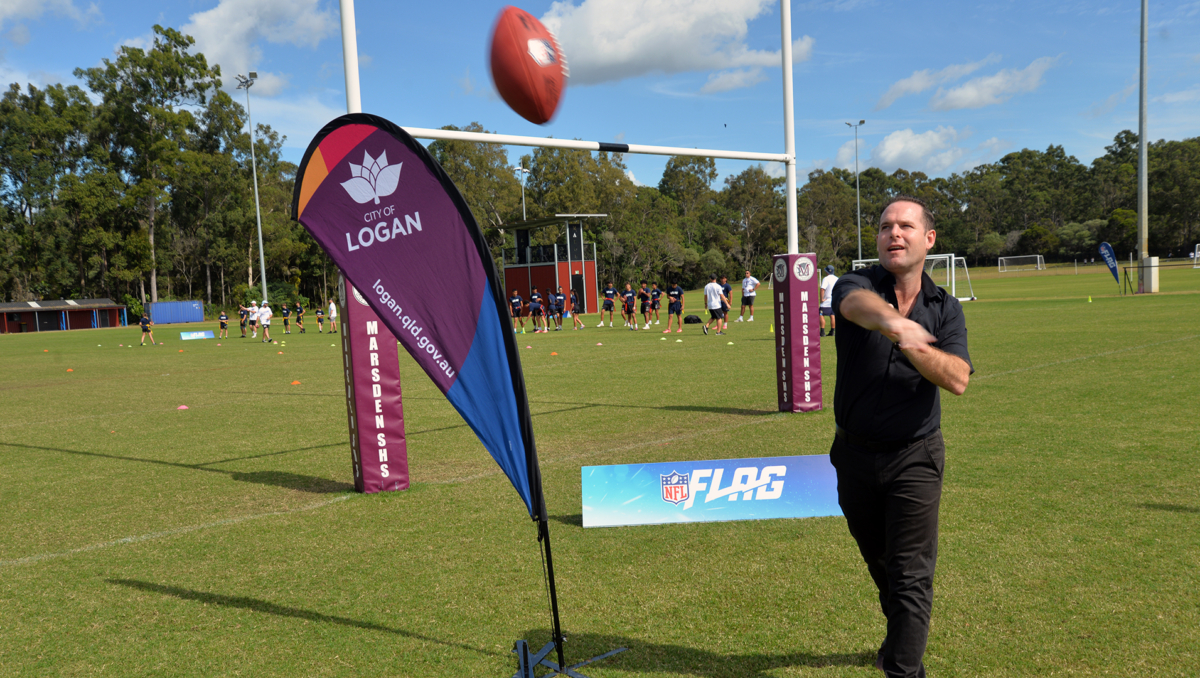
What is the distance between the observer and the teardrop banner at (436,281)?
3305 mm

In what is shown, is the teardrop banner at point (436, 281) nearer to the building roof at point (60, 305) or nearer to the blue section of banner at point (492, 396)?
the blue section of banner at point (492, 396)

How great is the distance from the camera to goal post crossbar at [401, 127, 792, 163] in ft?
22.3

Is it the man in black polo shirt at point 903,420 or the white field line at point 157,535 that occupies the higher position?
the man in black polo shirt at point 903,420

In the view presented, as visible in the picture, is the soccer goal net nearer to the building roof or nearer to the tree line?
the tree line

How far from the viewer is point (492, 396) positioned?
3.35 meters

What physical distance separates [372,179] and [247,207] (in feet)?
230

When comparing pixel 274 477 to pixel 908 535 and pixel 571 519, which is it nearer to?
pixel 571 519

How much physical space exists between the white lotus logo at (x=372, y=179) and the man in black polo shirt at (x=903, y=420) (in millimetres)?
2049

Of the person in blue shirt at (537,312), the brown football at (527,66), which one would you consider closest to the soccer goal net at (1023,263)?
the person in blue shirt at (537,312)

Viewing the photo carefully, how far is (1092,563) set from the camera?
4449mm

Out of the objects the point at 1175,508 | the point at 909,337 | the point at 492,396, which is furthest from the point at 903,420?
the point at 1175,508

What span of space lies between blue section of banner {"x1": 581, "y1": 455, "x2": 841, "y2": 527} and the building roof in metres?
63.4

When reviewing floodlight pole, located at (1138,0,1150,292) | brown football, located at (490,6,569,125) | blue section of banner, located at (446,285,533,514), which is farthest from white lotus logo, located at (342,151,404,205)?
Answer: floodlight pole, located at (1138,0,1150,292)

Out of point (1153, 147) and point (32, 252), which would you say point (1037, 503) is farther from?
point (1153, 147)
